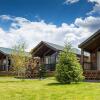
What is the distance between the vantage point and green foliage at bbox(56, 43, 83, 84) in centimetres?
2273

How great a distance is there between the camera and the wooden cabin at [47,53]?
40000mm

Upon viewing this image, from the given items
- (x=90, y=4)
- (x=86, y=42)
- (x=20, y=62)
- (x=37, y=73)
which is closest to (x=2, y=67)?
(x=37, y=73)

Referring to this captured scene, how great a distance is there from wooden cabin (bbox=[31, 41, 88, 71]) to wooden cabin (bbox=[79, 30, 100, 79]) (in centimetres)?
630

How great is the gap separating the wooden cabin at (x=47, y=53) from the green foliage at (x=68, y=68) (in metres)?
15.0

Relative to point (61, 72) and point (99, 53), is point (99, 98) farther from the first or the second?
point (99, 53)

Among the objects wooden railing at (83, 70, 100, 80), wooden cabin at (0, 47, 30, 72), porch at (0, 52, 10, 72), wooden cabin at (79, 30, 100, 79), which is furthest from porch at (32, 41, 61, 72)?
wooden railing at (83, 70, 100, 80)

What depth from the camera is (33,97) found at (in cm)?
1482

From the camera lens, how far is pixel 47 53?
4306 centimetres

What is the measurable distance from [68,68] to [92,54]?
13517 mm

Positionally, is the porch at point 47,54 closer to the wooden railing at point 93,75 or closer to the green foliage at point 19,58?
the green foliage at point 19,58

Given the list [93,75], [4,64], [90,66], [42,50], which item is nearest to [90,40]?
[93,75]

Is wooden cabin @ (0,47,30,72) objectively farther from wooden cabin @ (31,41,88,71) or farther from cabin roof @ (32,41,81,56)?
wooden cabin @ (31,41,88,71)

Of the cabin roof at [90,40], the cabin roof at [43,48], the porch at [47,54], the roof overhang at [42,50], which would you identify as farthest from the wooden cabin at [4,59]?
the cabin roof at [90,40]

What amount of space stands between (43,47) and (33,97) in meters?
26.6
